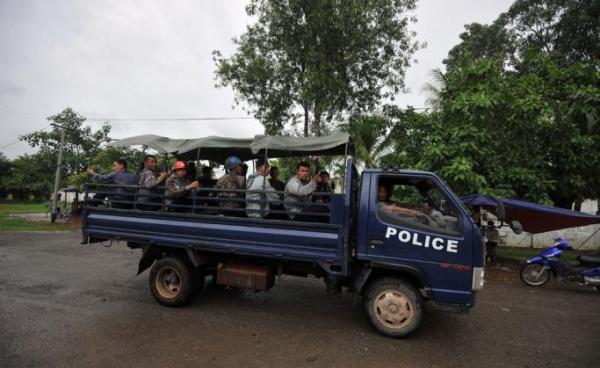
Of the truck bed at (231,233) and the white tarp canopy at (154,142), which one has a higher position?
the white tarp canopy at (154,142)

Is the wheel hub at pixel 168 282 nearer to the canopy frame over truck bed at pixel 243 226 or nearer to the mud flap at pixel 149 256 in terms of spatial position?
the mud flap at pixel 149 256

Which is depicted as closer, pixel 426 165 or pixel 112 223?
pixel 112 223

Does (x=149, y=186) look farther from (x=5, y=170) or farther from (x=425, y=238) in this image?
(x=5, y=170)

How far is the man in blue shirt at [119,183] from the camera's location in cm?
553

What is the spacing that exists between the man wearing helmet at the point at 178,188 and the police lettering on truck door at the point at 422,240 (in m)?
2.81

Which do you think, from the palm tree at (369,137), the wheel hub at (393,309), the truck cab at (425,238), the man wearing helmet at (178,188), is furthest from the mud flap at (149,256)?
the palm tree at (369,137)

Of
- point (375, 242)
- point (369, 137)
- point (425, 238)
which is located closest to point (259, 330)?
point (375, 242)

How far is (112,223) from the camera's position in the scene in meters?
5.49

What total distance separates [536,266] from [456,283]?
518 centimetres

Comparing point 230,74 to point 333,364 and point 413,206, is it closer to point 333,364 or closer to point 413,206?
point 413,206

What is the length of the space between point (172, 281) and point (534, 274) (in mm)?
7708

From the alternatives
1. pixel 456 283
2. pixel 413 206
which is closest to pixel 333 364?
pixel 456 283

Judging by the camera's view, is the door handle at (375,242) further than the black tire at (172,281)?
No

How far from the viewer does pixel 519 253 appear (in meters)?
13.1
